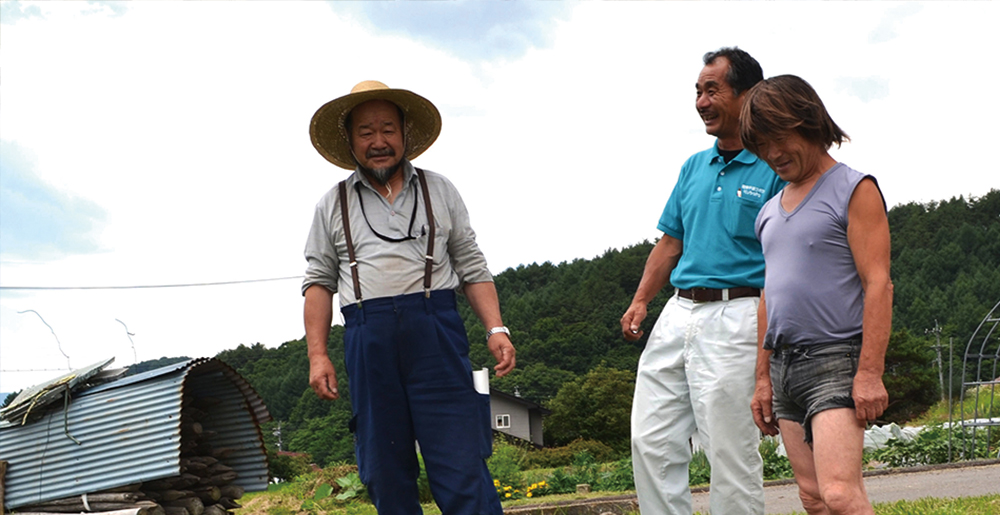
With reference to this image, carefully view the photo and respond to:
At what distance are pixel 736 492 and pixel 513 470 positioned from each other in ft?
26.2

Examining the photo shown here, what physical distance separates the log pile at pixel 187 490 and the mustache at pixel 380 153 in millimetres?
5004

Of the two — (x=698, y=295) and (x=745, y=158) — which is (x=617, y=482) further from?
(x=745, y=158)

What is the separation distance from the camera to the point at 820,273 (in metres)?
2.71

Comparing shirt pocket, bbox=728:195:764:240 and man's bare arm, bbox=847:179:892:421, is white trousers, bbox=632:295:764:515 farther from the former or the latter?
man's bare arm, bbox=847:179:892:421

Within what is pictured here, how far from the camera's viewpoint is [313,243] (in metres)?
3.63

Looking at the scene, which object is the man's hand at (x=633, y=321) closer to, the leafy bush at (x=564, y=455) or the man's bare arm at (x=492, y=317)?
the man's bare arm at (x=492, y=317)

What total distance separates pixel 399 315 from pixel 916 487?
685 cm

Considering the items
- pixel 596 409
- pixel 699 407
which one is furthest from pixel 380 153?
pixel 596 409

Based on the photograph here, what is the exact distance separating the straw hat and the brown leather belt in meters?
1.32

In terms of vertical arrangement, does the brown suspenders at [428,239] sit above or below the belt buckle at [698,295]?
above

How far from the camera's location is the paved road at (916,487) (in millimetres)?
7500

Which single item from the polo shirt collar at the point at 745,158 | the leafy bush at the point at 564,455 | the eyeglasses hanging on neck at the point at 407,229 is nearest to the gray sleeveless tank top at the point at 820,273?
the polo shirt collar at the point at 745,158

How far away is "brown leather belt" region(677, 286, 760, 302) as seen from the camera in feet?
11.3

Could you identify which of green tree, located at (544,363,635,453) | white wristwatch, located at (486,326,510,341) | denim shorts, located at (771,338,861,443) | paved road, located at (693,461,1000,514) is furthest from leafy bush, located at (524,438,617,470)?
denim shorts, located at (771,338,861,443)
